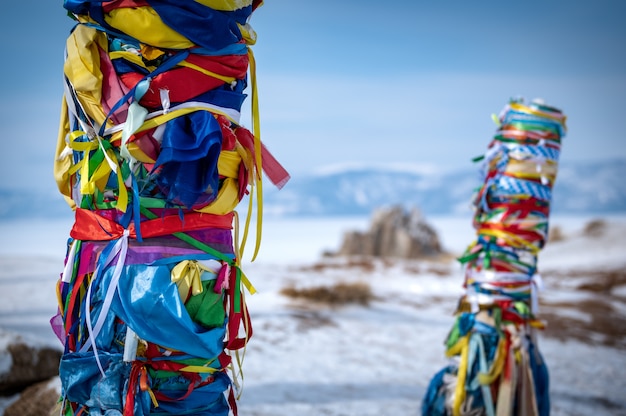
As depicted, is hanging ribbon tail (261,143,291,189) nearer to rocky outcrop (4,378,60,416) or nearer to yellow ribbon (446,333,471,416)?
yellow ribbon (446,333,471,416)

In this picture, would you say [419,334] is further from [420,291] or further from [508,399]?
[508,399]

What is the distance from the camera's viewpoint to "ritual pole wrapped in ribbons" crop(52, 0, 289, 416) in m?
1.81

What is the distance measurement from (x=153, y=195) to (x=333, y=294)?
6.62 metres

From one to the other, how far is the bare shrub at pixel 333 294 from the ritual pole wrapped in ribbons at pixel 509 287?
4586mm

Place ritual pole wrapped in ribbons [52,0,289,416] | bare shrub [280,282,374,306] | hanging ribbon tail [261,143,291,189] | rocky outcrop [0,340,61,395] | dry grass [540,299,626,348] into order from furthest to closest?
bare shrub [280,282,374,306] → dry grass [540,299,626,348] → rocky outcrop [0,340,61,395] → hanging ribbon tail [261,143,291,189] → ritual pole wrapped in ribbons [52,0,289,416]

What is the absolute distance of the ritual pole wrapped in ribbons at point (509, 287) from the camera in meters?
3.54

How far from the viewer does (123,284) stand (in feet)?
6.09

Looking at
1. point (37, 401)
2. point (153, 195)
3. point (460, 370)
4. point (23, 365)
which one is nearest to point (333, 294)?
point (460, 370)

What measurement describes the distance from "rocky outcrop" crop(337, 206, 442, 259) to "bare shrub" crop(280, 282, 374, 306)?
9.07 m

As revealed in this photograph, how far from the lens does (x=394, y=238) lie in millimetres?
17906

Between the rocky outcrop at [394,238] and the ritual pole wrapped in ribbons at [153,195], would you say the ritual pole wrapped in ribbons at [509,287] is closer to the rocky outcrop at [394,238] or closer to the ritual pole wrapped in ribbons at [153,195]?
the ritual pole wrapped in ribbons at [153,195]

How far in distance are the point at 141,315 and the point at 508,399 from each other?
246 cm

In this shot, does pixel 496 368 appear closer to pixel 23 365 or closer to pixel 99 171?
pixel 99 171

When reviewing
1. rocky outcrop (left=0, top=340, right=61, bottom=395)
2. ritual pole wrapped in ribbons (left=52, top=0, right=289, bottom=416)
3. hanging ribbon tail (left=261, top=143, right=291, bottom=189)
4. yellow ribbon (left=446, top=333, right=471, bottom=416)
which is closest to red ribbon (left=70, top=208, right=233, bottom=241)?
ritual pole wrapped in ribbons (left=52, top=0, right=289, bottom=416)
